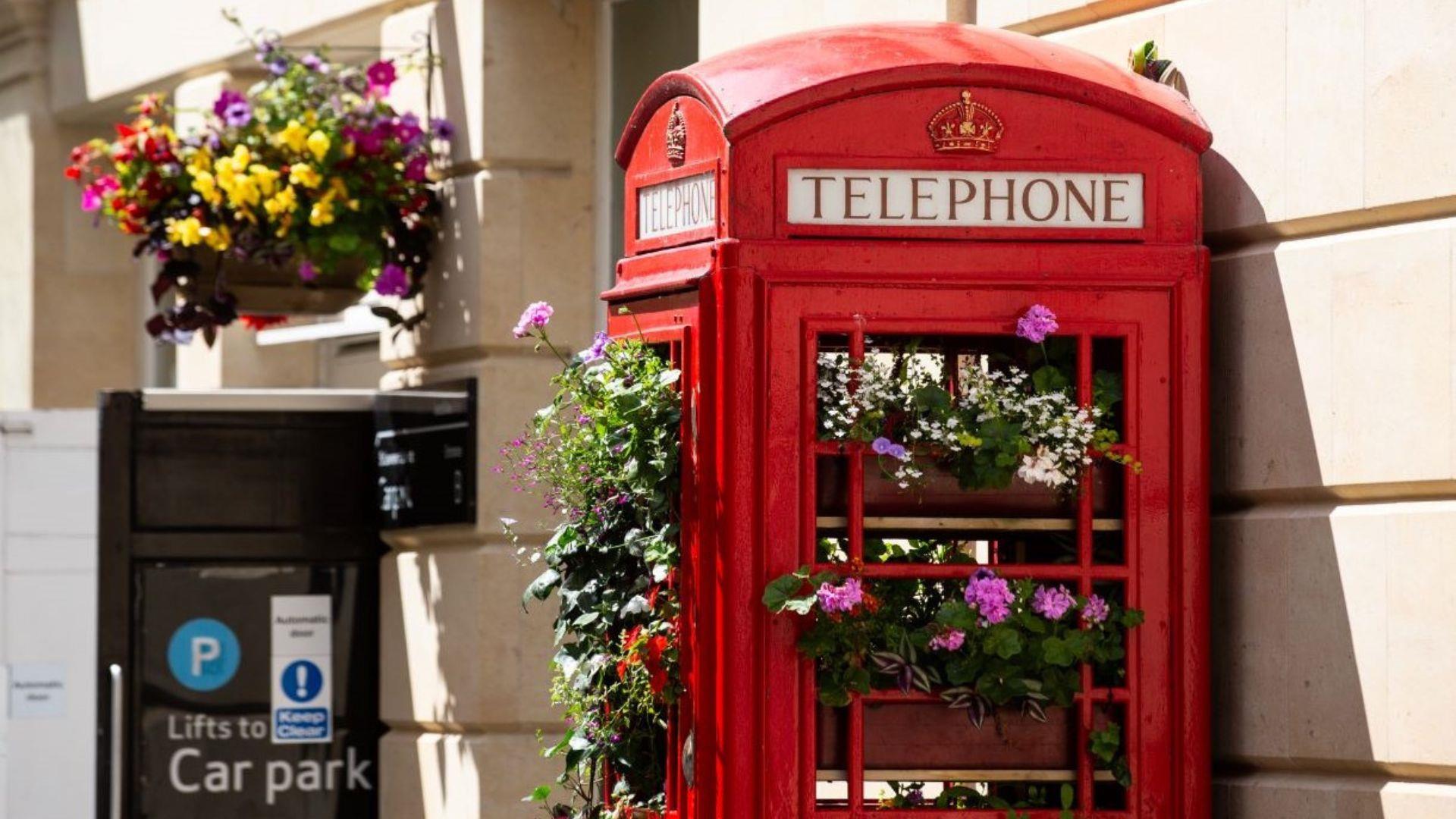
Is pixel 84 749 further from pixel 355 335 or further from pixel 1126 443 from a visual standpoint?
pixel 1126 443

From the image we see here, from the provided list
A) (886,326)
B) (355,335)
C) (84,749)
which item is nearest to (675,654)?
(886,326)

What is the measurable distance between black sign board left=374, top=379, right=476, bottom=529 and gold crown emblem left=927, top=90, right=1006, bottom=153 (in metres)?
3.30

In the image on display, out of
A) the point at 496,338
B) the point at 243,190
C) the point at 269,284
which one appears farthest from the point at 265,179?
the point at 496,338

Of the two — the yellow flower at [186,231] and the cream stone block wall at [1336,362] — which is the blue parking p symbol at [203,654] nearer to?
the yellow flower at [186,231]

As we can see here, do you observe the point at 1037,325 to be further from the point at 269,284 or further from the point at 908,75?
the point at 269,284

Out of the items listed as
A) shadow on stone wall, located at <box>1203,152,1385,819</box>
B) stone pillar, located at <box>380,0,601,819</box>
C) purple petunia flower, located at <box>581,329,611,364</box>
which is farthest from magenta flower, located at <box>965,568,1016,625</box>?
stone pillar, located at <box>380,0,601,819</box>

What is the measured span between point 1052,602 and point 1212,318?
790mm

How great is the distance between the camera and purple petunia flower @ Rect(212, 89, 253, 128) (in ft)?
24.5

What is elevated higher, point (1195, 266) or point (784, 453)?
point (1195, 266)

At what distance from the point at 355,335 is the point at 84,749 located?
→ 190cm

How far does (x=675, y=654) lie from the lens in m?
4.57

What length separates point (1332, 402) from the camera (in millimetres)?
4488

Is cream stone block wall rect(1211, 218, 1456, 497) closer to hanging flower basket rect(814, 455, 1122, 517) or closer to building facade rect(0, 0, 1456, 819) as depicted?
building facade rect(0, 0, 1456, 819)

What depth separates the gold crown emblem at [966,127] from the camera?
439cm
